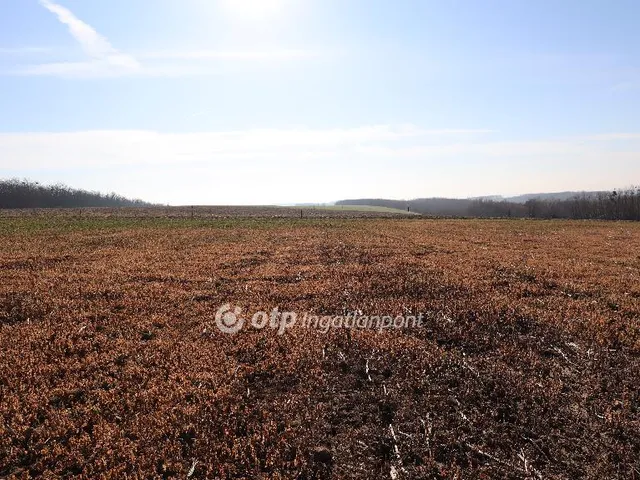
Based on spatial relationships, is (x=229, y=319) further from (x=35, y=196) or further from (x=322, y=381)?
(x=35, y=196)

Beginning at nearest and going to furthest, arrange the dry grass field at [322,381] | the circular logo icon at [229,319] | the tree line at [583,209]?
the dry grass field at [322,381] → the circular logo icon at [229,319] → the tree line at [583,209]

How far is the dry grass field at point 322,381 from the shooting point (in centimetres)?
498

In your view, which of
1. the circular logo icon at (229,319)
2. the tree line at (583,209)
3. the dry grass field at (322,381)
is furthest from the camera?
the tree line at (583,209)

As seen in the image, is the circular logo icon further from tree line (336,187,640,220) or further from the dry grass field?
tree line (336,187,640,220)

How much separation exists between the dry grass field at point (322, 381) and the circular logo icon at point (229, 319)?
24 centimetres

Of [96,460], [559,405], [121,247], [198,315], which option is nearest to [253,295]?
[198,315]

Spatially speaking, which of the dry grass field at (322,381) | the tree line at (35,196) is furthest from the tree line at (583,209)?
the tree line at (35,196)

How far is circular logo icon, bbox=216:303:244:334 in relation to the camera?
9.45 m

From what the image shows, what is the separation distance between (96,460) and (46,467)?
544mm

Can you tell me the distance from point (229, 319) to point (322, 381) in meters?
3.97

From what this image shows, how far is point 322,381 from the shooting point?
22.5 feet

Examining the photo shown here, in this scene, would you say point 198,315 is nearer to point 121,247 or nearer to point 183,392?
point 183,392

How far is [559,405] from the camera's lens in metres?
6.07

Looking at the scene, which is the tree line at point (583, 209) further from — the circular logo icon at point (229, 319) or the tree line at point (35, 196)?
the tree line at point (35, 196)
